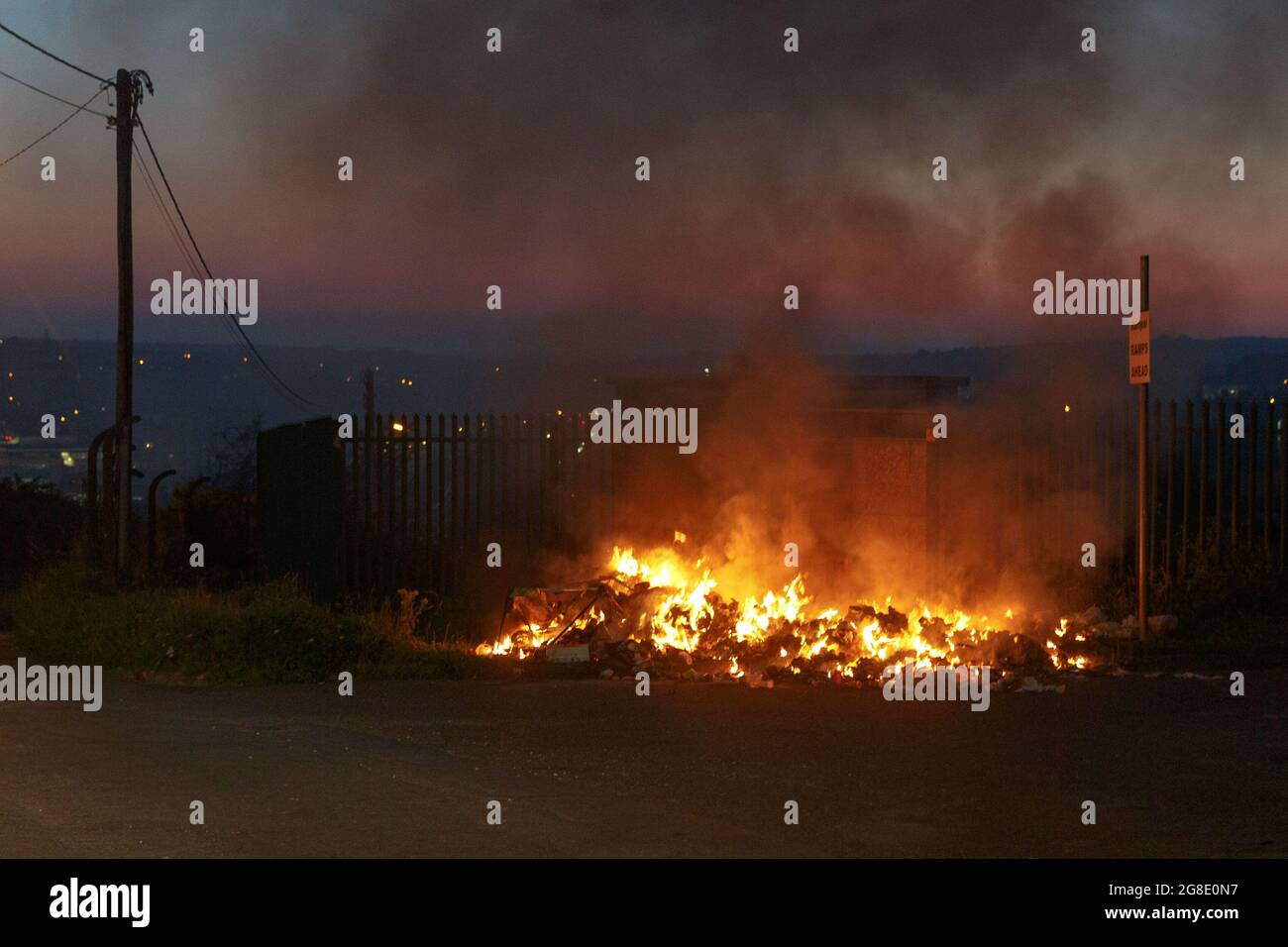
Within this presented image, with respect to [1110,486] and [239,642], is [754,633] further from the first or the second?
[1110,486]

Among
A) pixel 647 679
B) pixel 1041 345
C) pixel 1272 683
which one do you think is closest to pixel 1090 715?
pixel 1272 683

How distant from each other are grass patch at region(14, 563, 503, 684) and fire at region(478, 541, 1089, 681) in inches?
49.1

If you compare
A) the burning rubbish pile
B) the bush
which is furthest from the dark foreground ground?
the bush

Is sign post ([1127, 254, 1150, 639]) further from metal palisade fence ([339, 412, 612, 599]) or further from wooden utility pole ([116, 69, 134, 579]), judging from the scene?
wooden utility pole ([116, 69, 134, 579])

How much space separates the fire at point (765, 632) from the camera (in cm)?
1259

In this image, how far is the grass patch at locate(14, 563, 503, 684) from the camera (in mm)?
12430

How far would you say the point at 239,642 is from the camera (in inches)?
495

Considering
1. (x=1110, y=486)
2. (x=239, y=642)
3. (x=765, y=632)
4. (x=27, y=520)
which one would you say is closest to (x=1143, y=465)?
(x=1110, y=486)

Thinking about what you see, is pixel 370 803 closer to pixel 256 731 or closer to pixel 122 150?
pixel 256 731

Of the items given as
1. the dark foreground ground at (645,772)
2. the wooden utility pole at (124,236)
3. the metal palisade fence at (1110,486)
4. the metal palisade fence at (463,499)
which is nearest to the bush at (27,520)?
the wooden utility pole at (124,236)

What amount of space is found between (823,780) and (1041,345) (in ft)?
34.7

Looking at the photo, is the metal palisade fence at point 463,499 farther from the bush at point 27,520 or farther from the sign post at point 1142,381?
the bush at point 27,520

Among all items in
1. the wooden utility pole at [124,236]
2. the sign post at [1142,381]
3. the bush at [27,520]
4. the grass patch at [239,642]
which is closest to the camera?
the grass patch at [239,642]

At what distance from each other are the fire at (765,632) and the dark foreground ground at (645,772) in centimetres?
83
